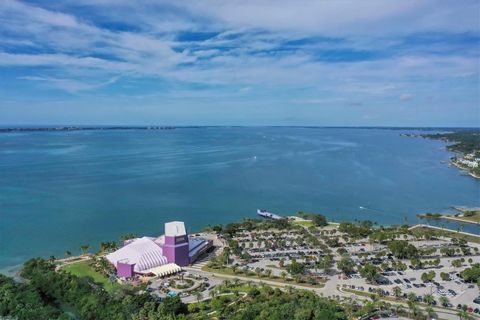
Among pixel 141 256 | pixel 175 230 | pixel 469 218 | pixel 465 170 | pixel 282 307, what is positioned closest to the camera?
pixel 282 307

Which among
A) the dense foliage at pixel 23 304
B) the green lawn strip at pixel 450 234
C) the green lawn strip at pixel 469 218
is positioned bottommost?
the green lawn strip at pixel 469 218

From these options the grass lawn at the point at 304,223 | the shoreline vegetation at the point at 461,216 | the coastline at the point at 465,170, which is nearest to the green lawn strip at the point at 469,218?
the shoreline vegetation at the point at 461,216

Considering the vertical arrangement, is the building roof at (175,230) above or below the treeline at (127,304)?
above

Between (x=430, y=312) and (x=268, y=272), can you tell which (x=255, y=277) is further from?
(x=430, y=312)

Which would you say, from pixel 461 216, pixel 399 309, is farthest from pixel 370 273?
pixel 461 216

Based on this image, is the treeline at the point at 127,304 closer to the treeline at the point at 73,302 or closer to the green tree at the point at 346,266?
the treeline at the point at 73,302

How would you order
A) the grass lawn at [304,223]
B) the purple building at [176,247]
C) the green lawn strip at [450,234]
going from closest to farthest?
the purple building at [176,247] → the green lawn strip at [450,234] → the grass lawn at [304,223]

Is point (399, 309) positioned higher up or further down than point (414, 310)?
further down
